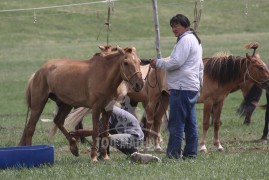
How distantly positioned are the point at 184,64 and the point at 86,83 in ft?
5.31

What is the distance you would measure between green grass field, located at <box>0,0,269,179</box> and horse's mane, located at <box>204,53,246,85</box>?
1172mm

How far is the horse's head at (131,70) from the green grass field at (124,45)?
1.08 m

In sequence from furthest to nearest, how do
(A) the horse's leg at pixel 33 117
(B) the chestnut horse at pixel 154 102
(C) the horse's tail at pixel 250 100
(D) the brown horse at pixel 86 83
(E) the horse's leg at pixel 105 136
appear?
(C) the horse's tail at pixel 250 100 < (B) the chestnut horse at pixel 154 102 < (A) the horse's leg at pixel 33 117 < (E) the horse's leg at pixel 105 136 < (D) the brown horse at pixel 86 83

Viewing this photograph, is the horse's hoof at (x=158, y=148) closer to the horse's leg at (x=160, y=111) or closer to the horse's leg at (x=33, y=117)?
the horse's leg at (x=160, y=111)

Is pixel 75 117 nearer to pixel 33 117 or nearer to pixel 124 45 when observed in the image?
pixel 33 117

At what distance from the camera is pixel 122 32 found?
161ft

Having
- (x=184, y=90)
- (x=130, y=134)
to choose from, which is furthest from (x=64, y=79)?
(x=184, y=90)

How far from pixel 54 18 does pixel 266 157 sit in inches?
1684

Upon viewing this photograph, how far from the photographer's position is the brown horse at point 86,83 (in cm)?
1139

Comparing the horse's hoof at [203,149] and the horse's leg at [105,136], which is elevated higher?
the horse's leg at [105,136]

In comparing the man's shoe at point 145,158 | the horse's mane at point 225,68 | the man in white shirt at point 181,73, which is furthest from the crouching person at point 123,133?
the horse's mane at point 225,68

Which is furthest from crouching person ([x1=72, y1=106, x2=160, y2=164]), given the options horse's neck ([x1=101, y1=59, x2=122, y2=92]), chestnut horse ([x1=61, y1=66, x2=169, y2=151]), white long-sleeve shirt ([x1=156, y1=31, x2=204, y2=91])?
chestnut horse ([x1=61, y1=66, x2=169, y2=151])

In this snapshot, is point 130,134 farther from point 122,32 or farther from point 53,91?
point 122,32

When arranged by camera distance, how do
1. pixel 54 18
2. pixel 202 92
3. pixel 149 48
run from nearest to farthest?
pixel 202 92
pixel 149 48
pixel 54 18
